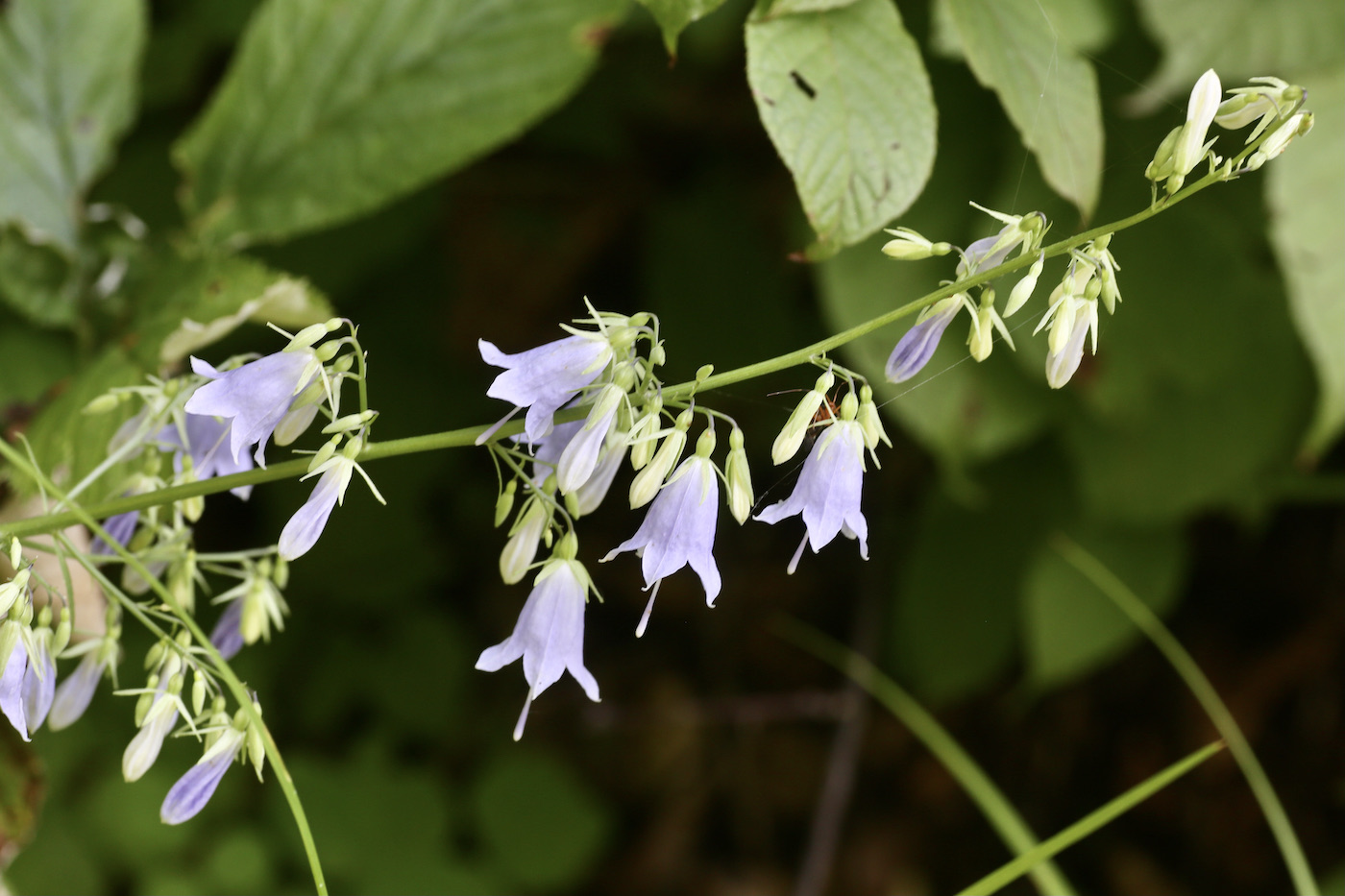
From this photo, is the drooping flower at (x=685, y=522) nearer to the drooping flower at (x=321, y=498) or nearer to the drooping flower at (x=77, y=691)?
the drooping flower at (x=321, y=498)

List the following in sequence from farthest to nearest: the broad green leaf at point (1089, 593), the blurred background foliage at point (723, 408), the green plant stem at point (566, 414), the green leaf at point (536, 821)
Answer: the green leaf at point (536, 821), the broad green leaf at point (1089, 593), the blurred background foliage at point (723, 408), the green plant stem at point (566, 414)

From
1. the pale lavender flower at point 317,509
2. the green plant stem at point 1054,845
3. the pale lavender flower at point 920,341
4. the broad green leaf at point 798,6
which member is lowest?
the green plant stem at point 1054,845

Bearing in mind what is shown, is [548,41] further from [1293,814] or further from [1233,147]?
[1293,814]

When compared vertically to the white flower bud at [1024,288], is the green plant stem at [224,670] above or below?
below

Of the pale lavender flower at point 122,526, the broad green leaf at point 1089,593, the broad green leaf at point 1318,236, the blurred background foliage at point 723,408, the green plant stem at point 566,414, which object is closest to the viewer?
the green plant stem at point 566,414

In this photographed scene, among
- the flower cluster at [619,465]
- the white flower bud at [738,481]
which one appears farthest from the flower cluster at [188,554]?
the white flower bud at [738,481]

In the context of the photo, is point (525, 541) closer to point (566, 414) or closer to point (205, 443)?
point (566, 414)

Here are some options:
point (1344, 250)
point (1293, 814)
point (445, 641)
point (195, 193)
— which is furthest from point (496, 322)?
point (1293, 814)

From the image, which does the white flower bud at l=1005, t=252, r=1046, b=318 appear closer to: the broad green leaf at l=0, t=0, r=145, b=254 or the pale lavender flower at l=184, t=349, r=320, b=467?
the pale lavender flower at l=184, t=349, r=320, b=467
